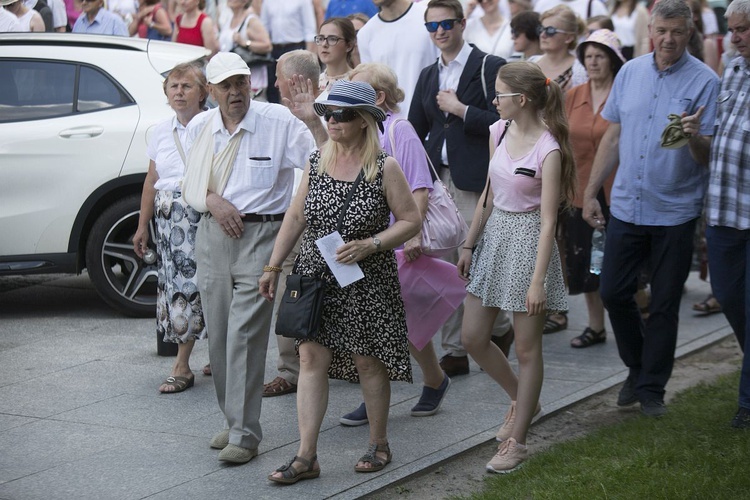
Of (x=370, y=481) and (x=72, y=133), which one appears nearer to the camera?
(x=370, y=481)

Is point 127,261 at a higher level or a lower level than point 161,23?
lower

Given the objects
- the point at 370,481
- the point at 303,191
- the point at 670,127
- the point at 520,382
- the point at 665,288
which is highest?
the point at 670,127

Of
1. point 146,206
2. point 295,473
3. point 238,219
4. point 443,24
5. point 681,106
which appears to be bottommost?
point 295,473

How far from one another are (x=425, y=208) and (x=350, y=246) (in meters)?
1.15

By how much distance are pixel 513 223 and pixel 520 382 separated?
2.56 ft

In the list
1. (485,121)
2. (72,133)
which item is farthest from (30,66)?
(485,121)

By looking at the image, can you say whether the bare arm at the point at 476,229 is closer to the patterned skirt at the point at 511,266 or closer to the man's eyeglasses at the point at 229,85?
the patterned skirt at the point at 511,266

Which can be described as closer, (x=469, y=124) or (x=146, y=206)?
(x=146, y=206)

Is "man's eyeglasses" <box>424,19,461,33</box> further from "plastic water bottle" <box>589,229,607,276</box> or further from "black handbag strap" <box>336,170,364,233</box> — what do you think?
"black handbag strap" <box>336,170,364,233</box>

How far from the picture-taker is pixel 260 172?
19.2 ft

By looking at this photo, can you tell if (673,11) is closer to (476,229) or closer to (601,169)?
(601,169)

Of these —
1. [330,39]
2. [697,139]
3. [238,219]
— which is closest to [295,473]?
[238,219]

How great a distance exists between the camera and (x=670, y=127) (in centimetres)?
621

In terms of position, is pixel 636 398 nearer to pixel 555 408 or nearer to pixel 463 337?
pixel 555 408
